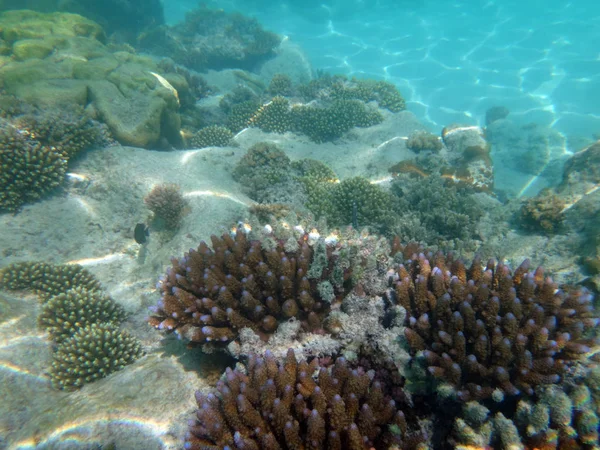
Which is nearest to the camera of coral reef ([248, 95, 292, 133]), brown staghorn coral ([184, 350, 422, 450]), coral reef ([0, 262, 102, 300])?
brown staghorn coral ([184, 350, 422, 450])

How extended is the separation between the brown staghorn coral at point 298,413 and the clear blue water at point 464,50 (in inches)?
802

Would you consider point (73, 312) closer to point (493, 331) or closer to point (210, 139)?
point (493, 331)

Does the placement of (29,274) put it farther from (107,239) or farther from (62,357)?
(62,357)

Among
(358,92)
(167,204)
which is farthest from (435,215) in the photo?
(358,92)

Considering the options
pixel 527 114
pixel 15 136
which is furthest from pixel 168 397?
pixel 527 114

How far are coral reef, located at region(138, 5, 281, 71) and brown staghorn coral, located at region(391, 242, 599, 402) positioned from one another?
65.2 ft

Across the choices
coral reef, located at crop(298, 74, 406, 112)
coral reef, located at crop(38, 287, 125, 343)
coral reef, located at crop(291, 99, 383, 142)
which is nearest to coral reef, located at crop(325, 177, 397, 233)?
coral reef, located at crop(38, 287, 125, 343)

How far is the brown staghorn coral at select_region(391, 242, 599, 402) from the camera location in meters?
2.72

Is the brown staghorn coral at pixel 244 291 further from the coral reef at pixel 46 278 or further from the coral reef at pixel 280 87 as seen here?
the coral reef at pixel 280 87

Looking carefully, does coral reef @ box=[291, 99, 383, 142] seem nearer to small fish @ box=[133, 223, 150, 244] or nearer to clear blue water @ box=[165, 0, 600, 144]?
small fish @ box=[133, 223, 150, 244]

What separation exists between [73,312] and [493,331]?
618 centimetres

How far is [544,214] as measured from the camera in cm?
646

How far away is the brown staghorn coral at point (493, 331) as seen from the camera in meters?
2.72

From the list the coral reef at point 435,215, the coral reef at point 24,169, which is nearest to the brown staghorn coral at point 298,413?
the coral reef at point 435,215
